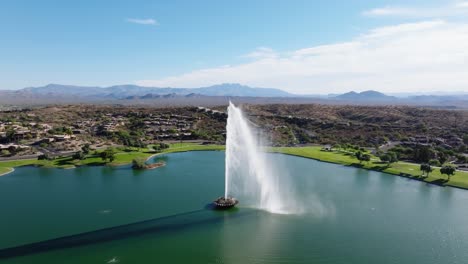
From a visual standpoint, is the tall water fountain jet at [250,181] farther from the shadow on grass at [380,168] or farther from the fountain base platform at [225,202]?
the shadow on grass at [380,168]

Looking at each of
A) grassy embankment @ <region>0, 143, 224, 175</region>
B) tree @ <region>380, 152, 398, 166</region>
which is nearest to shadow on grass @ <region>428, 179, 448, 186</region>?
tree @ <region>380, 152, 398, 166</region>

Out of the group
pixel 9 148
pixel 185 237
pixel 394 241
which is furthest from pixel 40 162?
pixel 394 241

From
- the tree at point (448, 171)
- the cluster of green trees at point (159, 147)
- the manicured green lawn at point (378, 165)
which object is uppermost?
the tree at point (448, 171)

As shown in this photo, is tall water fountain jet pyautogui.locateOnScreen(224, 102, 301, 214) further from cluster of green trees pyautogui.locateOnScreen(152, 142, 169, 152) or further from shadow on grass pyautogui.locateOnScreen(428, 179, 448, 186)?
cluster of green trees pyautogui.locateOnScreen(152, 142, 169, 152)

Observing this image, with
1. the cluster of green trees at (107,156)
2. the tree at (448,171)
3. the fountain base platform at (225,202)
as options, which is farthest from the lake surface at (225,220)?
the cluster of green trees at (107,156)

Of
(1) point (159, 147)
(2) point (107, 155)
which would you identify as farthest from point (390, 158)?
(2) point (107, 155)

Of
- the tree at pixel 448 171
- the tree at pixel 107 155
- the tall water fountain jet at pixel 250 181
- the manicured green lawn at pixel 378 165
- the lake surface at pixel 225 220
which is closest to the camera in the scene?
the lake surface at pixel 225 220

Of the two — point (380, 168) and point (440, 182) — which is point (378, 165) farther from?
point (440, 182)
